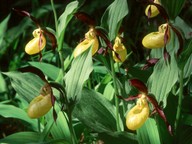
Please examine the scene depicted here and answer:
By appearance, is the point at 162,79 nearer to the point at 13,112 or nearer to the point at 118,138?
the point at 118,138

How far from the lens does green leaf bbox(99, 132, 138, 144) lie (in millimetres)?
1513

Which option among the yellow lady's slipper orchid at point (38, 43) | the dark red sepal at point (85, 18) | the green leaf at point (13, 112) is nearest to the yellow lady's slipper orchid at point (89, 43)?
the dark red sepal at point (85, 18)

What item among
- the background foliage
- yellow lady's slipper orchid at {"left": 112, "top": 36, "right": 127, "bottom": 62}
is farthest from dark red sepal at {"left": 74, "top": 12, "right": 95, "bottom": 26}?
yellow lady's slipper orchid at {"left": 112, "top": 36, "right": 127, "bottom": 62}

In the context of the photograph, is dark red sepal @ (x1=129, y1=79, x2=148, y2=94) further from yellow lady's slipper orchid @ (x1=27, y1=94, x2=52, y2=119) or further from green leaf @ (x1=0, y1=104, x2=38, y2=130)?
green leaf @ (x1=0, y1=104, x2=38, y2=130)

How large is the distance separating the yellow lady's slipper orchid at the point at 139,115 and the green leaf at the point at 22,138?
465 millimetres

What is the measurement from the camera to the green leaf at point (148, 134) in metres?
1.49

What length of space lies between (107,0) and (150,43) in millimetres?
2108

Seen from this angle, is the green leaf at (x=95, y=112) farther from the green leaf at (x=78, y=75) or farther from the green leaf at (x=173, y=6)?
the green leaf at (x=173, y=6)

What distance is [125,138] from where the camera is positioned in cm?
155

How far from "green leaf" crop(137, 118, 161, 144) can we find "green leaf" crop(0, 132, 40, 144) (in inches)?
18.7

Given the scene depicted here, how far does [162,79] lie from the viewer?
1540 millimetres

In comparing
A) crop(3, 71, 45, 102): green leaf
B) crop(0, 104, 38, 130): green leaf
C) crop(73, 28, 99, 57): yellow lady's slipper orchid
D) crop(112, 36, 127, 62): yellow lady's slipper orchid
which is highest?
crop(73, 28, 99, 57): yellow lady's slipper orchid

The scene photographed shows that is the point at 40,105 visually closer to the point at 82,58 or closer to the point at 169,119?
the point at 82,58

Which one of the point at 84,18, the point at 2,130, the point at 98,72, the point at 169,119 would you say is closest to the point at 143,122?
the point at 169,119
